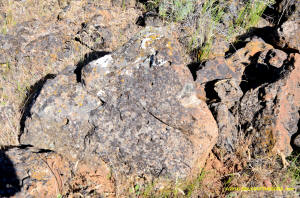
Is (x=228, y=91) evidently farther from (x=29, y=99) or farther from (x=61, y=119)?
(x=29, y=99)

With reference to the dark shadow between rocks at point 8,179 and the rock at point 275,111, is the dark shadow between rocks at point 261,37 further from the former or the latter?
the dark shadow between rocks at point 8,179

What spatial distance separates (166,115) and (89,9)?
282cm

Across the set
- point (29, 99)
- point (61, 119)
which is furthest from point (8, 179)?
point (29, 99)

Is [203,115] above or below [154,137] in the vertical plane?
above

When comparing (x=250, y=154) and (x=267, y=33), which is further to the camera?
(x=267, y=33)

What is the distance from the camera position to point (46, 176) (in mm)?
2600

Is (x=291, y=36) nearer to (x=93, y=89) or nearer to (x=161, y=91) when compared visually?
(x=161, y=91)

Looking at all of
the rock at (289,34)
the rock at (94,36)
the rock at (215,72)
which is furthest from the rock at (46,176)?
the rock at (289,34)

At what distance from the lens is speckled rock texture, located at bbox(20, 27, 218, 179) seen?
271cm

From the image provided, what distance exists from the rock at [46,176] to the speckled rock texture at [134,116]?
0.15 metres

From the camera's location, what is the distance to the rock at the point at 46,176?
244cm

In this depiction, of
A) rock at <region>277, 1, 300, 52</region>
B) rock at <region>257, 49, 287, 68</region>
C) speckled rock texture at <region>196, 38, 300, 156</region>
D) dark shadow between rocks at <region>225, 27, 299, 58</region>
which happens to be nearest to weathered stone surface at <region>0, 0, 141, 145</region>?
dark shadow between rocks at <region>225, 27, 299, 58</region>

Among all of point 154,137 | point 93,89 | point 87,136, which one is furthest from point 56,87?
point 154,137

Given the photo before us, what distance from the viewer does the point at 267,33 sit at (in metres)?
4.00
